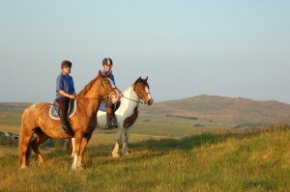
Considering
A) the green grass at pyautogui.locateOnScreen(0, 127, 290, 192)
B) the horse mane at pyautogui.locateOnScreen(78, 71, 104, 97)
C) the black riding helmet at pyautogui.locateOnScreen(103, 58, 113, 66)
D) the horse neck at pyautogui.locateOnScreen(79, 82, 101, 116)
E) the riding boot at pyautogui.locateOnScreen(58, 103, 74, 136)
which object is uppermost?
the black riding helmet at pyautogui.locateOnScreen(103, 58, 113, 66)

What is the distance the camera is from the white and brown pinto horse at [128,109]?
14.0 meters

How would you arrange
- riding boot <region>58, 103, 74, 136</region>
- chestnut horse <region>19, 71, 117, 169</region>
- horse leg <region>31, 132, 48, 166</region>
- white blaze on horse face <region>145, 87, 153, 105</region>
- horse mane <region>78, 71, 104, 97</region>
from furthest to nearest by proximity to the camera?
white blaze on horse face <region>145, 87, 153, 105</region> → horse leg <region>31, 132, 48, 166</region> → horse mane <region>78, 71, 104, 97</region> → chestnut horse <region>19, 71, 117, 169</region> → riding boot <region>58, 103, 74, 136</region>

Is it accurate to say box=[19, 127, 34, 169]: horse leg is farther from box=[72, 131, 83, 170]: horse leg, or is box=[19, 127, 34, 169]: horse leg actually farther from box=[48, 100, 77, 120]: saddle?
box=[72, 131, 83, 170]: horse leg

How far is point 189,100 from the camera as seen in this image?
128875 mm

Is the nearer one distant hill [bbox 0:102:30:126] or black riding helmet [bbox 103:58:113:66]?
black riding helmet [bbox 103:58:113:66]

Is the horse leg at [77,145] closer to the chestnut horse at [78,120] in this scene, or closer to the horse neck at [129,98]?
the chestnut horse at [78,120]

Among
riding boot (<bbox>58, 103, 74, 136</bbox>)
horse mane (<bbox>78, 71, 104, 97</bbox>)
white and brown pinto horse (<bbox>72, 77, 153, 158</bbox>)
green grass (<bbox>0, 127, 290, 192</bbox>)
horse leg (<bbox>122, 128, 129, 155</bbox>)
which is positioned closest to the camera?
green grass (<bbox>0, 127, 290, 192</bbox>)

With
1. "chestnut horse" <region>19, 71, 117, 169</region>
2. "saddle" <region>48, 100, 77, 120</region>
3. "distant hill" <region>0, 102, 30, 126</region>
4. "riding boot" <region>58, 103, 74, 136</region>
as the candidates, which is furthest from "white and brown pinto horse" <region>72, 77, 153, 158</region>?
"distant hill" <region>0, 102, 30, 126</region>

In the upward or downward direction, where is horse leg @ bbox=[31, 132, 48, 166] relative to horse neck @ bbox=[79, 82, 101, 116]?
downward

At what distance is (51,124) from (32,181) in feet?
8.24

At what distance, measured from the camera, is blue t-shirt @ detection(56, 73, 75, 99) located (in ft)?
38.3

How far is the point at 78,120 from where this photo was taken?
1159 centimetres

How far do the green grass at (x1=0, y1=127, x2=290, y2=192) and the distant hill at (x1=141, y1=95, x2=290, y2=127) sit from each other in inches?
3237

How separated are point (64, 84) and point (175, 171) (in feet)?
12.1
